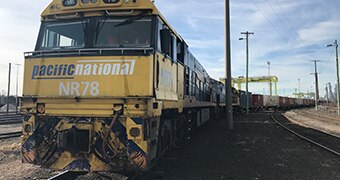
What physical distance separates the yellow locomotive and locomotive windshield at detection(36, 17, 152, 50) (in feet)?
0.06

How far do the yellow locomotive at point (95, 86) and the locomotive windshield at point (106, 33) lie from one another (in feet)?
0.06

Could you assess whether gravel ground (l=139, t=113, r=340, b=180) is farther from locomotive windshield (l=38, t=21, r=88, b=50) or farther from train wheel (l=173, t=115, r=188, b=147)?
locomotive windshield (l=38, t=21, r=88, b=50)

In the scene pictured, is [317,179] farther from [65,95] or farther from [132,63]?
[65,95]

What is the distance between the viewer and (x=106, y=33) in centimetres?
579

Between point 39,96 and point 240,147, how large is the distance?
6857 mm

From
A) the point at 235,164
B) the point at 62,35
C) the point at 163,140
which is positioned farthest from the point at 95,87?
the point at 235,164

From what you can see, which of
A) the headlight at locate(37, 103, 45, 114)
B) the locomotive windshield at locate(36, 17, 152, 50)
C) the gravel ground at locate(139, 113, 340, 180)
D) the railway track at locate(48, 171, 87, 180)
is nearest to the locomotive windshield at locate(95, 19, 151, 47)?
the locomotive windshield at locate(36, 17, 152, 50)

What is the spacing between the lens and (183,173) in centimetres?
647

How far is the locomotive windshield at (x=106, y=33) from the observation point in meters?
5.73

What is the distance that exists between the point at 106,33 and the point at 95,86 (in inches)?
43.8

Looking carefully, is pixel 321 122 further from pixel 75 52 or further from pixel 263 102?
pixel 263 102

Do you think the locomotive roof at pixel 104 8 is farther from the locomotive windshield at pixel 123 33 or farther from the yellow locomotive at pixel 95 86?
the locomotive windshield at pixel 123 33

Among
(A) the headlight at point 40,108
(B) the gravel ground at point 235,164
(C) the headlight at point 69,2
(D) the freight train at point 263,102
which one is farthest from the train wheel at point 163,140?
(D) the freight train at point 263,102

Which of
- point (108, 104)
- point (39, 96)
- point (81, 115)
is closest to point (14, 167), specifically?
point (39, 96)
